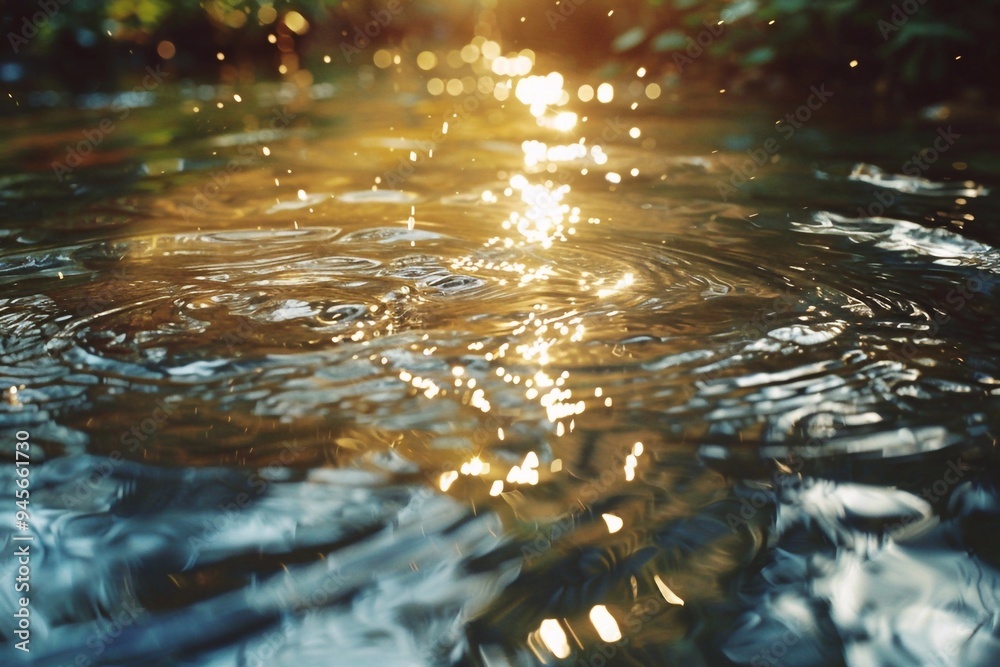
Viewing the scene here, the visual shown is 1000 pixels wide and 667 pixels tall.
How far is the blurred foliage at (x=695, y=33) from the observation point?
24.1 feet

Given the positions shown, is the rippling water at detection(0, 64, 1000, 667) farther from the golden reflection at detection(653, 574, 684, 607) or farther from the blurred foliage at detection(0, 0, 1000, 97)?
the blurred foliage at detection(0, 0, 1000, 97)

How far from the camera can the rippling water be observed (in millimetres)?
1304

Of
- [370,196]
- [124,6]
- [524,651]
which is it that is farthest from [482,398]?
[124,6]

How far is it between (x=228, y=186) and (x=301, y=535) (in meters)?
3.23

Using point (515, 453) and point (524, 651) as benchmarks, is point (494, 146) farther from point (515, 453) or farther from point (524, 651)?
point (524, 651)

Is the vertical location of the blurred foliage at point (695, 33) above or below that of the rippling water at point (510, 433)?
above

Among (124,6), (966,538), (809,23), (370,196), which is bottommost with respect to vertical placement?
(966,538)

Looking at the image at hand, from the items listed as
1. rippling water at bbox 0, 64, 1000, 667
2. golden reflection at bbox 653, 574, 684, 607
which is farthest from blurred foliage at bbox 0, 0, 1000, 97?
golden reflection at bbox 653, 574, 684, 607

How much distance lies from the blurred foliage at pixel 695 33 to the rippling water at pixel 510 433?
14.5 feet

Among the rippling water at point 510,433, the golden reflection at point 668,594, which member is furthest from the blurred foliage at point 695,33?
the golden reflection at point 668,594

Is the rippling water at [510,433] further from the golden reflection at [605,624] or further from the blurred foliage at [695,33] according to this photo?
the blurred foliage at [695,33]

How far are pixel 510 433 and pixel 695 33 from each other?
936 cm

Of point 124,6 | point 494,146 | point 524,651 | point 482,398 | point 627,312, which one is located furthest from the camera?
point 124,6

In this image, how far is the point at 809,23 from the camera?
8.30 metres
